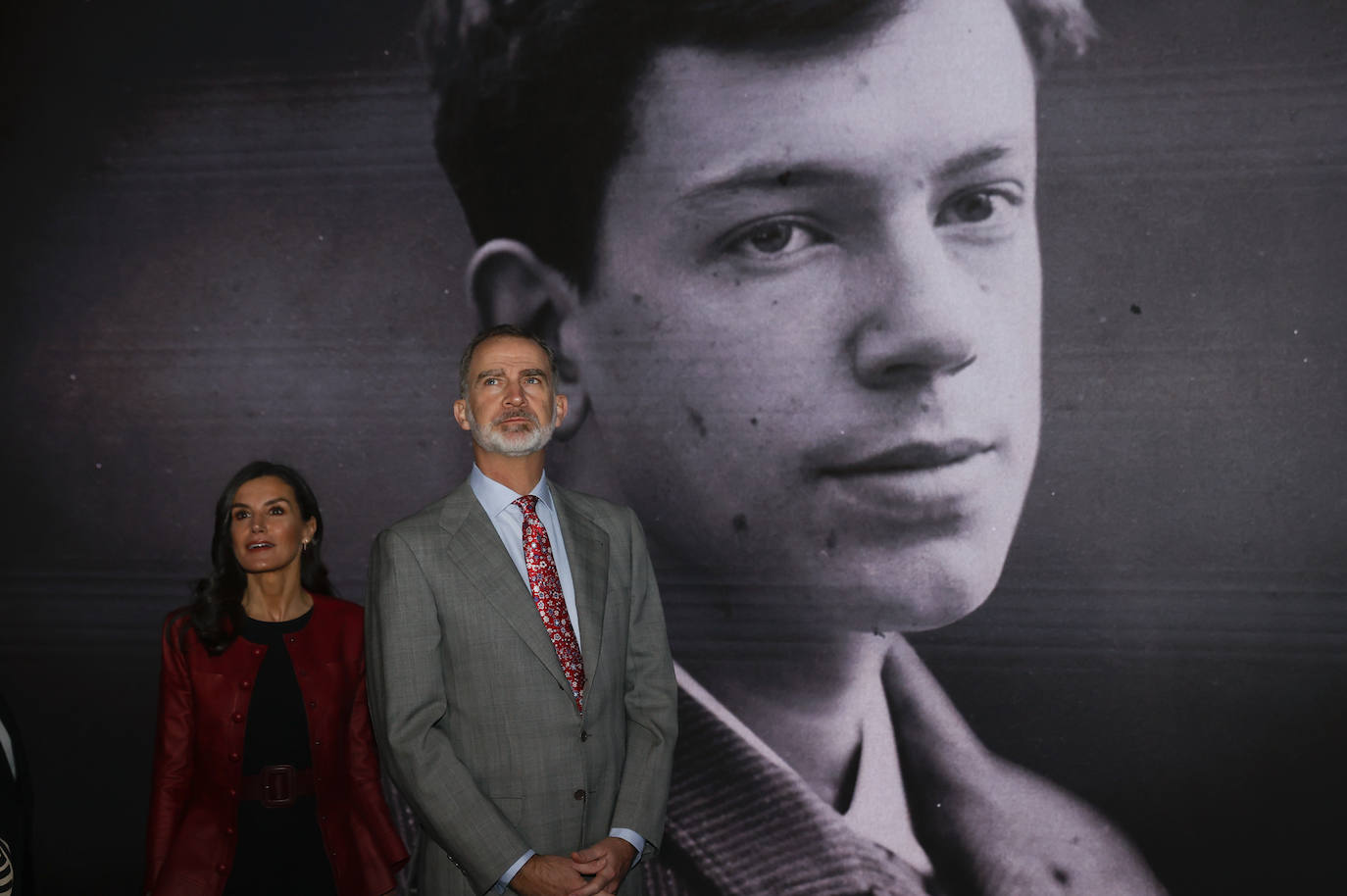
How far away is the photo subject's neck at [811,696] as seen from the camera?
259 centimetres

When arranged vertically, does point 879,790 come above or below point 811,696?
below

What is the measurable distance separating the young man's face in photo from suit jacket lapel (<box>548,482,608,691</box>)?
656 millimetres

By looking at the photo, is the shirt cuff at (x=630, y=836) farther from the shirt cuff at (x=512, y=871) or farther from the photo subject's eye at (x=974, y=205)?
the photo subject's eye at (x=974, y=205)

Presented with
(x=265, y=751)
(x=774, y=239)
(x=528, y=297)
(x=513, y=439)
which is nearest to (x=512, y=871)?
(x=265, y=751)

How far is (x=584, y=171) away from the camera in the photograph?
105 inches

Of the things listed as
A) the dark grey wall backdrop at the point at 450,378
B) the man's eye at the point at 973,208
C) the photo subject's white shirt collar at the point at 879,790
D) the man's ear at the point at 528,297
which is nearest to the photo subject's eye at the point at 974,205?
the man's eye at the point at 973,208

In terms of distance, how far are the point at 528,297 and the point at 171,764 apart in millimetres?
1284

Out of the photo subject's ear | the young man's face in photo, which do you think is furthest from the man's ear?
the young man's face in photo

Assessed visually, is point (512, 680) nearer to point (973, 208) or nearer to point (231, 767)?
point (231, 767)

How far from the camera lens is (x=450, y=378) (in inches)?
108

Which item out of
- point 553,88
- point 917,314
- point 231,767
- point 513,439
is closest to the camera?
point 513,439

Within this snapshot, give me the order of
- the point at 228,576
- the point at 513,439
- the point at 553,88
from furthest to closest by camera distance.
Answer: the point at 553,88, the point at 228,576, the point at 513,439

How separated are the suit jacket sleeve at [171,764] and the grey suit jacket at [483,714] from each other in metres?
0.43

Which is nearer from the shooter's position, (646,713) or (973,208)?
(646,713)
